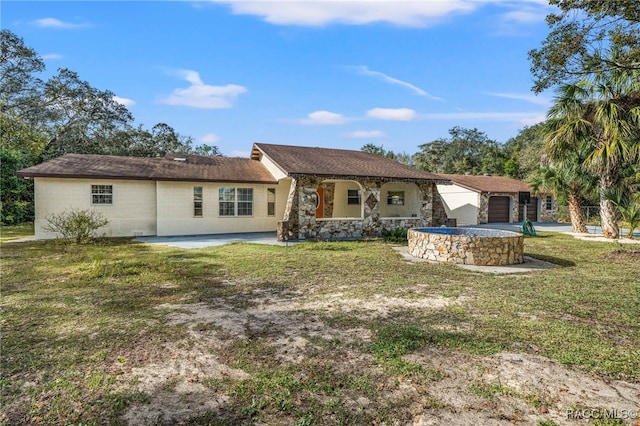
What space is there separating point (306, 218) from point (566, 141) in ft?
37.3

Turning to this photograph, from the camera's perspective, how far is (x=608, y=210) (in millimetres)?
15453

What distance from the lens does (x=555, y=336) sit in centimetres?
468

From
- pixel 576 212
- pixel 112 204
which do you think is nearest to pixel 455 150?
pixel 576 212

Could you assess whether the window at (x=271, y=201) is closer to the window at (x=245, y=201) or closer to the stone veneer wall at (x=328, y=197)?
the window at (x=245, y=201)

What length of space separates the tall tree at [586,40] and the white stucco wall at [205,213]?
38.7 ft

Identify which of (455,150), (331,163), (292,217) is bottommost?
(292,217)

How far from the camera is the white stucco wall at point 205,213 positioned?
51.4 feet

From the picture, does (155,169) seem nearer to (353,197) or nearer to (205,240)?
(205,240)

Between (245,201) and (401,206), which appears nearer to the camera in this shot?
(245,201)

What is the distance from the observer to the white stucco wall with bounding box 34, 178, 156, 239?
14.2 meters

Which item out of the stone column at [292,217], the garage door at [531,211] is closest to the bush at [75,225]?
the stone column at [292,217]

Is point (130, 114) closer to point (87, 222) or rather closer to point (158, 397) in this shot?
point (87, 222)

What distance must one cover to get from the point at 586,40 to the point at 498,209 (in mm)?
17414

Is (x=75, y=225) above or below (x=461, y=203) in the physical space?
below
